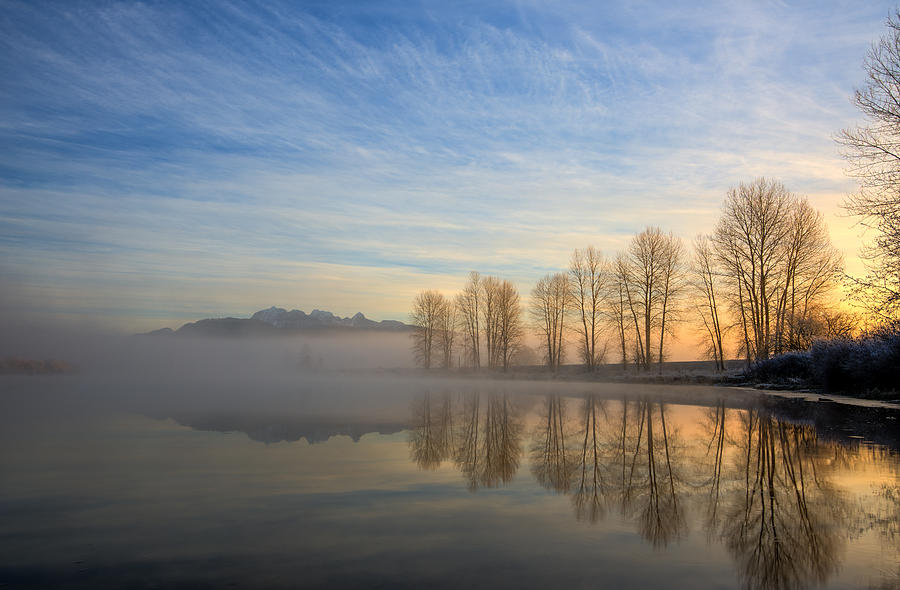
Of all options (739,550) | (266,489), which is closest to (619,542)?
(739,550)

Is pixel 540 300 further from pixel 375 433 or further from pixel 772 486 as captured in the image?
pixel 772 486

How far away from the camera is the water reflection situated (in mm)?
4336

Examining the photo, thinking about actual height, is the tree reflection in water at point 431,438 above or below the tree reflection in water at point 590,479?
below

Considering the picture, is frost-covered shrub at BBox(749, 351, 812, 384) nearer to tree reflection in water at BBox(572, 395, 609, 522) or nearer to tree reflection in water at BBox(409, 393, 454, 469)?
tree reflection in water at BBox(409, 393, 454, 469)

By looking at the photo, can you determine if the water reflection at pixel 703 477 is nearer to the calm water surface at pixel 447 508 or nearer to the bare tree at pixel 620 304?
the calm water surface at pixel 447 508

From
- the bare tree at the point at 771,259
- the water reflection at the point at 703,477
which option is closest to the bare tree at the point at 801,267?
the bare tree at the point at 771,259

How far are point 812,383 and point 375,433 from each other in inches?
862

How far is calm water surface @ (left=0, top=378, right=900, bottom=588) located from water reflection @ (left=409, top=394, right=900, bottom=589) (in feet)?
0.10

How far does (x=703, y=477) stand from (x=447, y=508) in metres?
3.36

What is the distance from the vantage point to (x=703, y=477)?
6758 millimetres

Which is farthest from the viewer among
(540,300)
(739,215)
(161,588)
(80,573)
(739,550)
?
(540,300)

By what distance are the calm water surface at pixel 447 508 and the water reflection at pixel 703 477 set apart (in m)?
0.03

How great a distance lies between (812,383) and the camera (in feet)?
80.4

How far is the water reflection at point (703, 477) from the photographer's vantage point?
4.34 m
